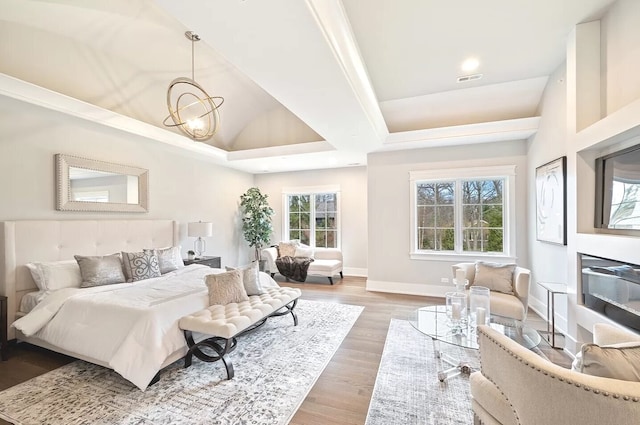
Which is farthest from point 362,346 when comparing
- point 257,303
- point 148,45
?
point 148,45

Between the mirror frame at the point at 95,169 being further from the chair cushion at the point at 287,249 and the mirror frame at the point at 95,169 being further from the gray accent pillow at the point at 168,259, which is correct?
the chair cushion at the point at 287,249

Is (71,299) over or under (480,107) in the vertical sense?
under

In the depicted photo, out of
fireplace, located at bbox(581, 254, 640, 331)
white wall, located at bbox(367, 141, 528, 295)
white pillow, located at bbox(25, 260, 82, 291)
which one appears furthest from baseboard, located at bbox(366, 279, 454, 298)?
white pillow, located at bbox(25, 260, 82, 291)

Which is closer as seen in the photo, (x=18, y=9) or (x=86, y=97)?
(x=18, y=9)

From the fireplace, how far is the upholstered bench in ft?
9.86

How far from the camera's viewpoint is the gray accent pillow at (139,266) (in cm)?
343

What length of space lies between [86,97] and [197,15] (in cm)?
283

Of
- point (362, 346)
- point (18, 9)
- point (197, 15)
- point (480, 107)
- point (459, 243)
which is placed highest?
point (18, 9)

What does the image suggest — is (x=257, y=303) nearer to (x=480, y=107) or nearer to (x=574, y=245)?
(x=574, y=245)

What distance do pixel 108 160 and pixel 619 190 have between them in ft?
19.1

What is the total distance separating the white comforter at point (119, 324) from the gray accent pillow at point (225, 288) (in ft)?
0.34

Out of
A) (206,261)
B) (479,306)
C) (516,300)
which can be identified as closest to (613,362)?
(479,306)

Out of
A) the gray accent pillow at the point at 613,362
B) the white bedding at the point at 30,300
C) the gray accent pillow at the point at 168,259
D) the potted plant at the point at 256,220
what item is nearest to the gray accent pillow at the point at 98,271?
the white bedding at the point at 30,300

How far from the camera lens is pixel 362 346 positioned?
297cm
